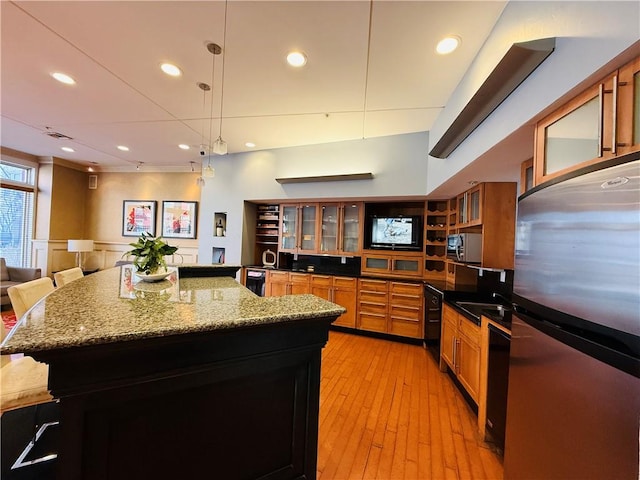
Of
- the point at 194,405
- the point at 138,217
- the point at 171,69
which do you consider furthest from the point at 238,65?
the point at 138,217

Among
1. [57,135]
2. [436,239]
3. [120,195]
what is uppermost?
[57,135]

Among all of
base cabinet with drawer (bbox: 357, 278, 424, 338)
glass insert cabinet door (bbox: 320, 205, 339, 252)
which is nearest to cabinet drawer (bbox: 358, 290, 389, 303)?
base cabinet with drawer (bbox: 357, 278, 424, 338)

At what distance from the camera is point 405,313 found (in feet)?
12.5

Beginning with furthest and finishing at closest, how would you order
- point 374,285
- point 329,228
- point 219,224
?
point 219,224 < point 329,228 < point 374,285

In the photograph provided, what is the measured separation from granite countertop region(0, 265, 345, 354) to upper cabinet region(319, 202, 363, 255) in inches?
123

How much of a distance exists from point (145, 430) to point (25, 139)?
6.40m

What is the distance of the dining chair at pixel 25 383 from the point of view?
1.34 m

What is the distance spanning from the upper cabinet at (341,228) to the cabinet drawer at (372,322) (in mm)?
1025

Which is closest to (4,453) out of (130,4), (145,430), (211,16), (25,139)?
(145,430)

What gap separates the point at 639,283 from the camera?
2.37 feet

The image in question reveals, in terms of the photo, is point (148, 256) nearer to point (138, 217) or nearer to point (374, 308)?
point (374, 308)

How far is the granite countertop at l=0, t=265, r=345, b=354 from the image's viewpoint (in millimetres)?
702

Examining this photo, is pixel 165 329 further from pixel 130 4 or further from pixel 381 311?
pixel 381 311

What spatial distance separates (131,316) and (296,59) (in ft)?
7.61
